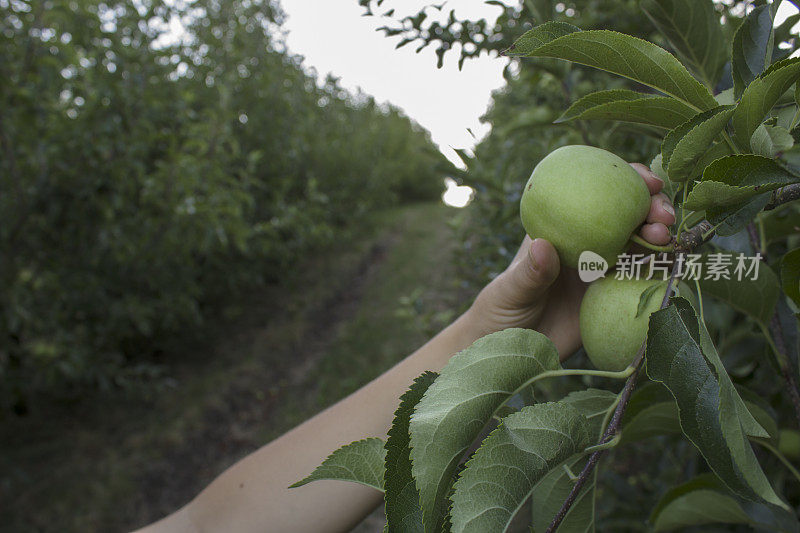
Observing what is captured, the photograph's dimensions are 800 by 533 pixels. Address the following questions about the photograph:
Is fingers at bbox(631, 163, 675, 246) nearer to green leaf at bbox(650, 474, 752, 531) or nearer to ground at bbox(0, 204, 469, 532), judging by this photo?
green leaf at bbox(650, 474, 752, 531)

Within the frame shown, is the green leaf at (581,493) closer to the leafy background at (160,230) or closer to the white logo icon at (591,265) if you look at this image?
the leafy background at (160,230)

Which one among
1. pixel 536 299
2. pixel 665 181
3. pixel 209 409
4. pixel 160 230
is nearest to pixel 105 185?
pixel 160 230

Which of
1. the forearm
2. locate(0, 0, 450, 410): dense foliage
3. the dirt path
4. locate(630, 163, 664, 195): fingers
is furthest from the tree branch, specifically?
the dirt path

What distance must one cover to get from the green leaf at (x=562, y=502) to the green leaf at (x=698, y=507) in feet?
1.62

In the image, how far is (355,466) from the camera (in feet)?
1.86

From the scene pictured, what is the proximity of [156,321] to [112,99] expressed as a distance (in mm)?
2066

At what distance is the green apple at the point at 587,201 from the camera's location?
A: 0.71 meters

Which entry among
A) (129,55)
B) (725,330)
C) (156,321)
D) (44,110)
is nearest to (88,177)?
(44,110)

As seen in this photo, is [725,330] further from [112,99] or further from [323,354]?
[323,354]

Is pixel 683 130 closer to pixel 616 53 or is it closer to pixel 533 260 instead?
pixel 616 53

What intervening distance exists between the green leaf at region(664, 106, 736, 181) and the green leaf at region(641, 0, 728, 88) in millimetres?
358

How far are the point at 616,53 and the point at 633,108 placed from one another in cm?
6

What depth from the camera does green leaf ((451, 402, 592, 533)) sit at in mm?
452

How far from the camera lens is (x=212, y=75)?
4.88 metres
